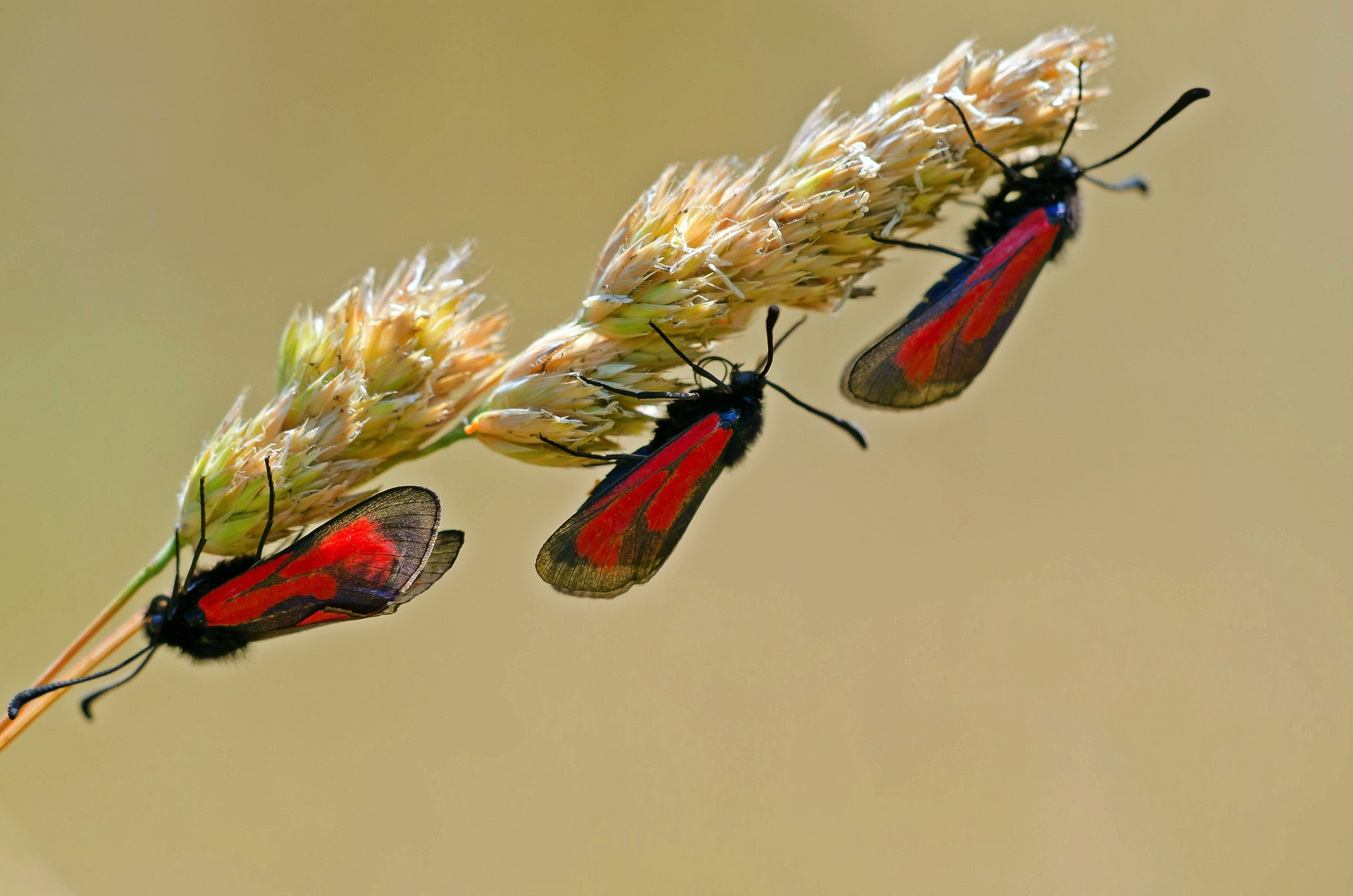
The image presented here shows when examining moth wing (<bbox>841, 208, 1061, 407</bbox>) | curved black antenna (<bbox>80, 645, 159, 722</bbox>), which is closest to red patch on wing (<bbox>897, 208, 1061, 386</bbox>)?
moth wing (<bbox>841, 208, 1061, 407</bbox>)

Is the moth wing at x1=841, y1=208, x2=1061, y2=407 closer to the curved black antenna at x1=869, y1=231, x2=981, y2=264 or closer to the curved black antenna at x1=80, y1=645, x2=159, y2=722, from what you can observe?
the curved black antenna at x1=869, y1=231, x2=981, y2=264

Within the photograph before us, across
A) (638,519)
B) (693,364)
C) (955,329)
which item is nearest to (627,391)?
(693,364)

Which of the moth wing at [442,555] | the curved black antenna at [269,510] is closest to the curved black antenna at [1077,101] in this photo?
the moth wing at [442,555]

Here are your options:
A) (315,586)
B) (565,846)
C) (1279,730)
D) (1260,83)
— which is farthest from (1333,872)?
(315,586)

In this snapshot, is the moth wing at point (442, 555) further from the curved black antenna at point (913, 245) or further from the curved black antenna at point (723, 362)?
the curved black antenna at point (913, 245)

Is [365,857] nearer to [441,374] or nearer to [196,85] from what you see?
[441,374]

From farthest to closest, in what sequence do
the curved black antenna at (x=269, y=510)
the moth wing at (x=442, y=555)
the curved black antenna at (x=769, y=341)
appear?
the curved black antenna at (x=769, y=341), the moth wing at (x=442, y=555), the curved black antenna at (x=269, y=510)

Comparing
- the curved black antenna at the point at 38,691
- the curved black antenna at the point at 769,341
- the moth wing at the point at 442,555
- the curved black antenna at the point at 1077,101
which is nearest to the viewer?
the curved black antenna at the point at 38,691
